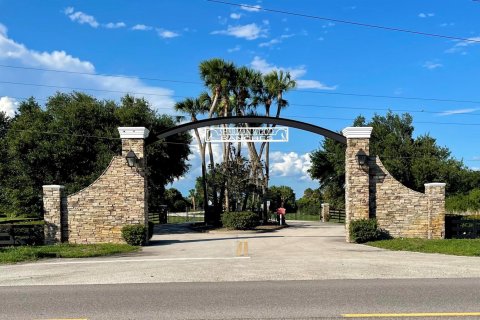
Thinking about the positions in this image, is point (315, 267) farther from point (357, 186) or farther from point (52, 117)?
point (52, 117)

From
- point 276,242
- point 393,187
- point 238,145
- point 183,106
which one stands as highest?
point 183,106

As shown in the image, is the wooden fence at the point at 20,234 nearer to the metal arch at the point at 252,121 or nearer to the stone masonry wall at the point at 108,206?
the stone masonry wall at the point at 108,206

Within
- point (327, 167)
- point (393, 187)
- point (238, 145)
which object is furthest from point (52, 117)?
point (327, 167)

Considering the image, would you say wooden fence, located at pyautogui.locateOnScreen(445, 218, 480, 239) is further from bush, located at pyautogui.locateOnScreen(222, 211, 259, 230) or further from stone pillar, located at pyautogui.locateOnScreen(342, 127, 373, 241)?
bush, located at pyautogui.locateOnScreen(222, 211, 259, 230)

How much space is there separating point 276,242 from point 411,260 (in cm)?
759

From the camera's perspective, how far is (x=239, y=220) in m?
26.5

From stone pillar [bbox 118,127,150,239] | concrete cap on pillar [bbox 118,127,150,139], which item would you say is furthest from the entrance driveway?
concrete cap on pillar [bbox 118,127,150,139]

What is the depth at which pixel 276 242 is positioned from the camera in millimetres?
19406

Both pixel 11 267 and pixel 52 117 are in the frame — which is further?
pixel 52 117

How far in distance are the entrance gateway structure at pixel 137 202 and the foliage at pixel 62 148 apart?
5.96m

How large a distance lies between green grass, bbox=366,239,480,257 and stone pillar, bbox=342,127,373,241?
58.3 inches

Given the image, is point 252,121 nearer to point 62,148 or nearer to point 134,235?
point 134,235

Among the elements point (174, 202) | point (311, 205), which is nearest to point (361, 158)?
point (311, 205)

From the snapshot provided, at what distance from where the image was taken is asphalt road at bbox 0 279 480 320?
6500mm
